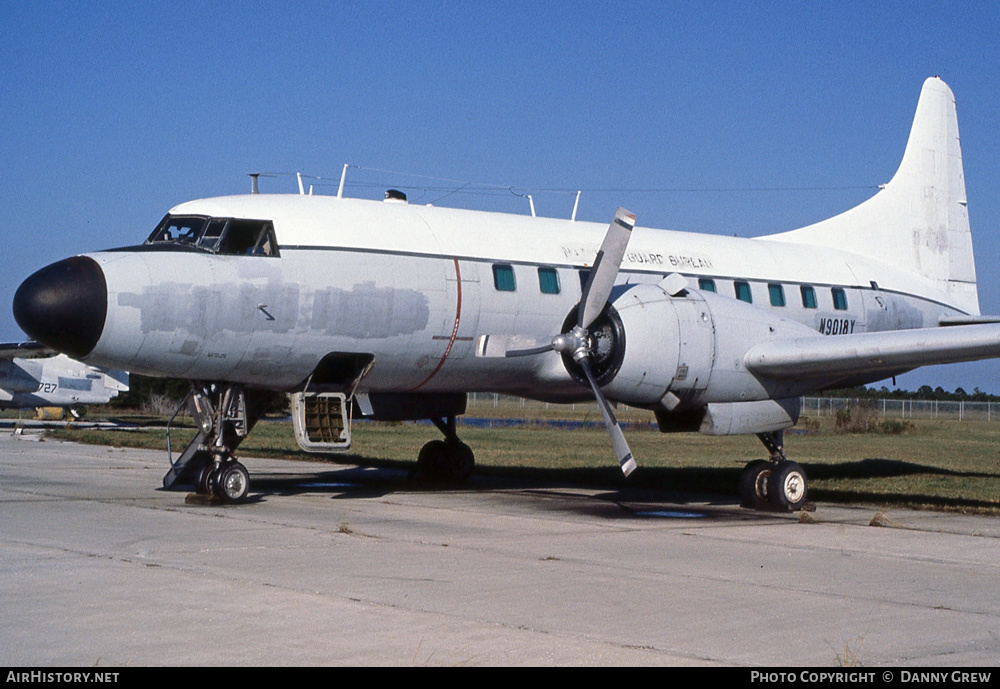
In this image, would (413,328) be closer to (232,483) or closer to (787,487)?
(232,483)

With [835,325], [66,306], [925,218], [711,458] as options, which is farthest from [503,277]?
[711,458]

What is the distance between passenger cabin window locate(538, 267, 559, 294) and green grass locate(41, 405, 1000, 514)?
516 cm

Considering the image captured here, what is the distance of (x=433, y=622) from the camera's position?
7312mm

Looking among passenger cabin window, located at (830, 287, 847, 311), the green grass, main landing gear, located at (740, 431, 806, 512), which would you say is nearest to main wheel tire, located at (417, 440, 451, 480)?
the green grass

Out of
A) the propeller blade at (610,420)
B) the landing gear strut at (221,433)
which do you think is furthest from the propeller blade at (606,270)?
the landing gear strut at (221,433)

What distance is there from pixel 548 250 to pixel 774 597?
8.36 m

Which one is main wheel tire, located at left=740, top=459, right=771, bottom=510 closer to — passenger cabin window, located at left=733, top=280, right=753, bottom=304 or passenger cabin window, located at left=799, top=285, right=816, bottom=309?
passenger cabin window, located at left=733, top=280, right=753, bottom=304

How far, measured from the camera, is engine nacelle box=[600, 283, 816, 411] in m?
13.9

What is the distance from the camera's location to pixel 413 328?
571 inches

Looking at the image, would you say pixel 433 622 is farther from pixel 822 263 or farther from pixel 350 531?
pixel 822 263

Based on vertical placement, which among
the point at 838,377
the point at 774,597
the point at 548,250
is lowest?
the point at 774,597

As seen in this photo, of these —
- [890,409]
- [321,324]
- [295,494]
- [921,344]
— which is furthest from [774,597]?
[890,409]

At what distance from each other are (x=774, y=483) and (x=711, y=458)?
13326 mm

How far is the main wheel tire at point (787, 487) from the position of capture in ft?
49.5
